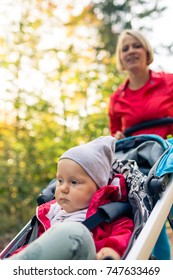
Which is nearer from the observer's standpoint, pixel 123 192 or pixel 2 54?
pixel 123 192

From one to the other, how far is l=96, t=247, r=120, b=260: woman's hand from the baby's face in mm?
366

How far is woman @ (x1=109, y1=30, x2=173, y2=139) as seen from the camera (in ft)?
10.5

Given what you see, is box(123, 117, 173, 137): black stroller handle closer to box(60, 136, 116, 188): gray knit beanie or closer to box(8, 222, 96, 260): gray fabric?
box(60, 136, 116, 188): gray knit beanie

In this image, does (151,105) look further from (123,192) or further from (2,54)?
(2,54)

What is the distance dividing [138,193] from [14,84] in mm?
4052

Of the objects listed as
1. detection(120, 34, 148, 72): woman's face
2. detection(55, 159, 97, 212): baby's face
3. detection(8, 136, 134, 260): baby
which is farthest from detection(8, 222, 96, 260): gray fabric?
detection(120, 34, 148, 72): woman's face

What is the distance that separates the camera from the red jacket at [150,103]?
3.18 m

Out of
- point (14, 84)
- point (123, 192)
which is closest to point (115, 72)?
point (14, 84)

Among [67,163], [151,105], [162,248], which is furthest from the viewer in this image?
[151,105]

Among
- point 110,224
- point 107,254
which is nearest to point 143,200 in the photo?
point 110,224

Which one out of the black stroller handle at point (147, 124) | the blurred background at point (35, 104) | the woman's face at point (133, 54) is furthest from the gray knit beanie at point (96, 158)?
the blurred background at point (35, 104)

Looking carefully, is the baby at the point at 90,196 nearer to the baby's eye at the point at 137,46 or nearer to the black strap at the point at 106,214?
the black strap at the point at 106,214

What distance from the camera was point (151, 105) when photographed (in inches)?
125
